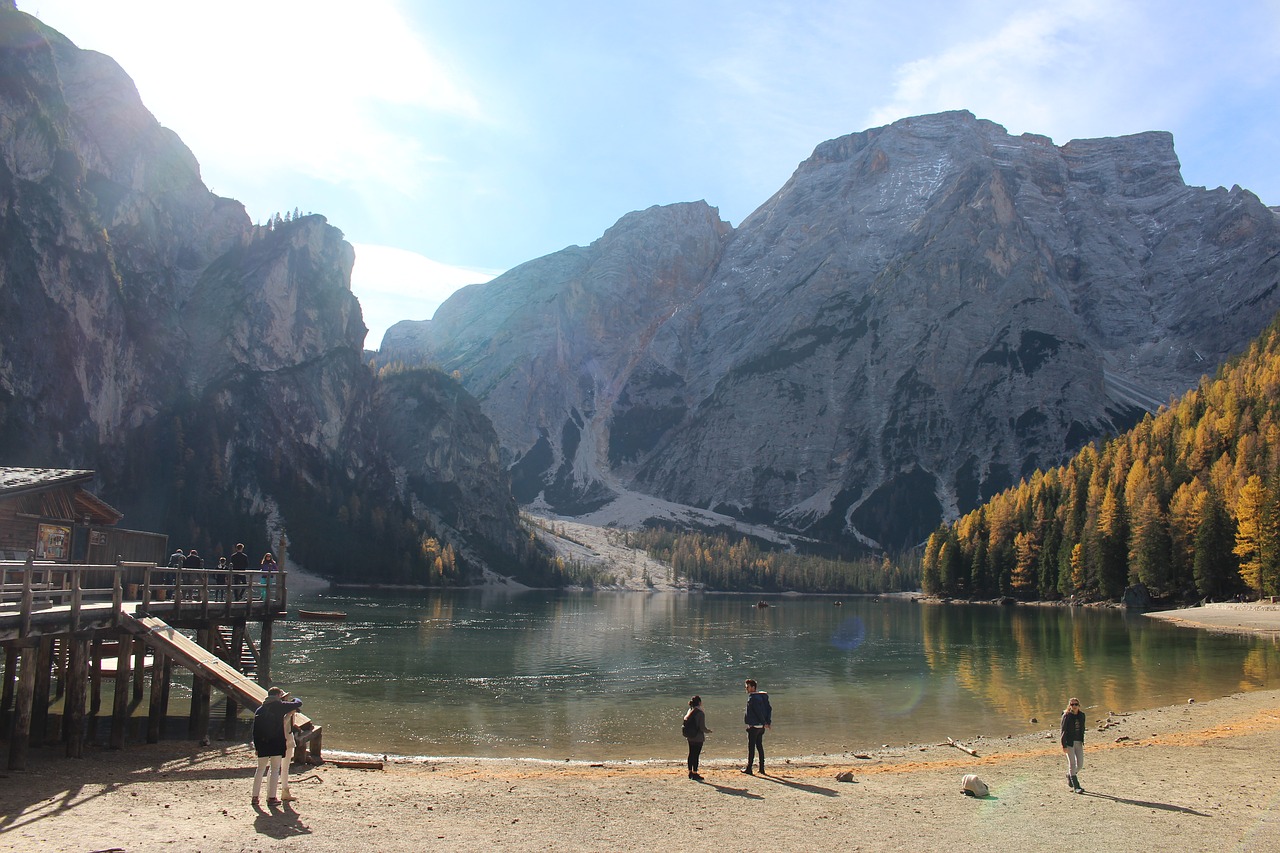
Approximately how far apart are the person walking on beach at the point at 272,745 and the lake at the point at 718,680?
11520 millimetres

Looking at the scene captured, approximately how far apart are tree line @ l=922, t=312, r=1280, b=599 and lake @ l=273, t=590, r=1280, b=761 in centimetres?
1591

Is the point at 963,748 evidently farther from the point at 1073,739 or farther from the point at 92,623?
the point at 92,623

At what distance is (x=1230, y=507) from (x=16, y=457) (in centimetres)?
18526

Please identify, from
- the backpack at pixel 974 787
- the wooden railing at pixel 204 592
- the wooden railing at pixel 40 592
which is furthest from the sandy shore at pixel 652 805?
the wooden railing at pixel 204 592

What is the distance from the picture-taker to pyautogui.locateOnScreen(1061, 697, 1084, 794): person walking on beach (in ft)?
75.2

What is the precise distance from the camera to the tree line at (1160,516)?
344ft

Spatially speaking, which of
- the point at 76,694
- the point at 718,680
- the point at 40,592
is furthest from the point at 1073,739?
the point at 718,680

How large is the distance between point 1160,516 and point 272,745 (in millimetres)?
123118

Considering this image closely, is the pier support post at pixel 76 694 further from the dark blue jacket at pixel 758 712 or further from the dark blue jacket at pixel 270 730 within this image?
the dark blue jacket at pixel 758 712

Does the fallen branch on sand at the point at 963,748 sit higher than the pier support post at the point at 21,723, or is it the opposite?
the pier support post at the point at 21,723

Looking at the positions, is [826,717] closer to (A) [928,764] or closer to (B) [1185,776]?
(A) [928,764]

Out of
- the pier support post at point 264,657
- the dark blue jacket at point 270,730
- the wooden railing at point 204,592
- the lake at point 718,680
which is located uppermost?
the wooden railing at point 204,592

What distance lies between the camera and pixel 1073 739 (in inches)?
911

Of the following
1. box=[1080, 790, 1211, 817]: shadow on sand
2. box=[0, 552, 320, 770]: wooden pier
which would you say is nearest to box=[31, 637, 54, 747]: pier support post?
box=[0, 552, 320, 770]: wooden pier
